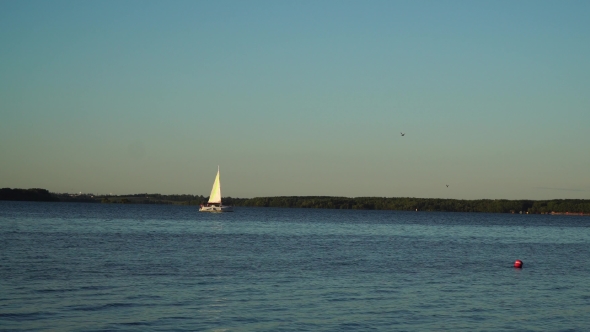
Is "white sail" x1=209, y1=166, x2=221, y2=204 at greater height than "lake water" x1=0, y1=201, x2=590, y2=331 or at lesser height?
greater

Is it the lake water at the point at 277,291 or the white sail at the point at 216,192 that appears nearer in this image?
the lake water at the point at 277,291

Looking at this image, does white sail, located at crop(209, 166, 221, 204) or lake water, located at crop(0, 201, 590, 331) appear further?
white sail, located at crop(209, 166, 221, 204)

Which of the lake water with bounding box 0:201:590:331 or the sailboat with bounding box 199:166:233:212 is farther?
the sailboat with bounding box 199:166:233:212

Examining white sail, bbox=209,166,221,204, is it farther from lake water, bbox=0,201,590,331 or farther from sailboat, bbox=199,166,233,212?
lake water, bbox=0,201,590,331

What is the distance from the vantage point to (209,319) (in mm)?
22047

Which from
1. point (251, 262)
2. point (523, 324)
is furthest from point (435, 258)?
point (523, 324)

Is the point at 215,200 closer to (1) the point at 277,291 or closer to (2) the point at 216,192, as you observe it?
(2) the point at 216,192

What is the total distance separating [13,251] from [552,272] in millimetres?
32844

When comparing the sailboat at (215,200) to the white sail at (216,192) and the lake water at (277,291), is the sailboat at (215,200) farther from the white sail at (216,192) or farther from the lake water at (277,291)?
the lake water at (277,291)

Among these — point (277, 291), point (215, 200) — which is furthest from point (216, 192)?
point (277, 291)

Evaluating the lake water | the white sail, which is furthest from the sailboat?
the lake water

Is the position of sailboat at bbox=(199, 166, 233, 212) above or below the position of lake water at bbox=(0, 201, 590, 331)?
above

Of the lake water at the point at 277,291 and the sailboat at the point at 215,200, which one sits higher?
the sailboat at the point at 215,200

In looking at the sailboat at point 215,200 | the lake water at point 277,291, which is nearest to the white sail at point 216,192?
the sailboat at point 215,200
